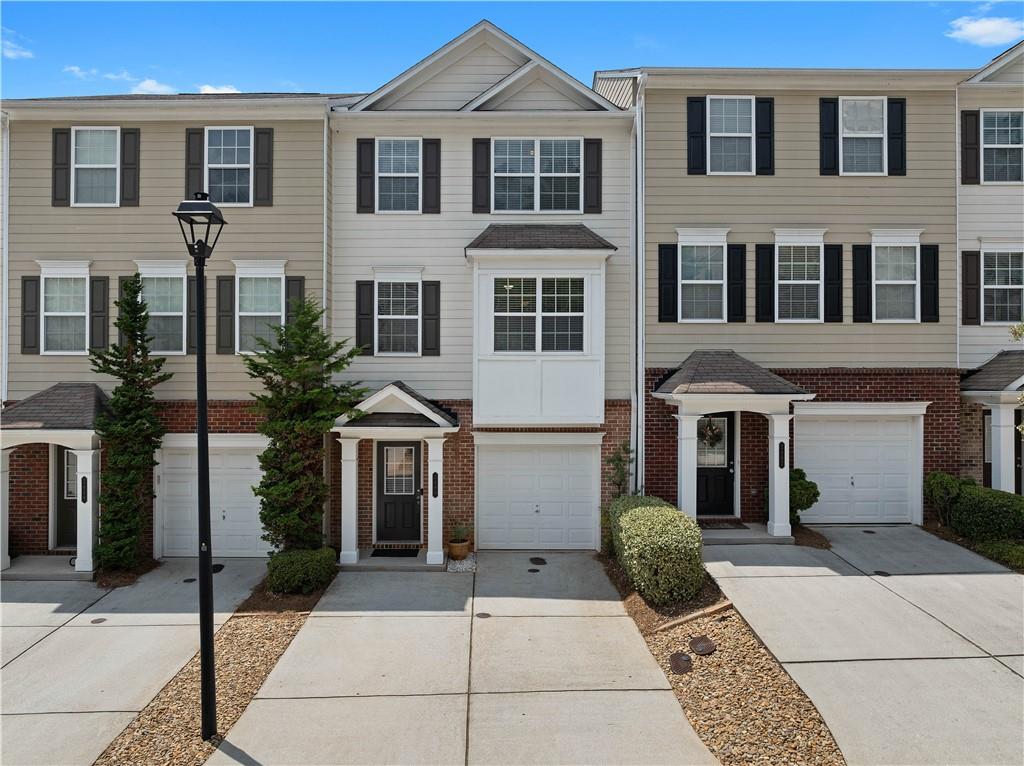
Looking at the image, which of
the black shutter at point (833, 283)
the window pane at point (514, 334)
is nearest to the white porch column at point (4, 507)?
the window pane at point (514, 334)

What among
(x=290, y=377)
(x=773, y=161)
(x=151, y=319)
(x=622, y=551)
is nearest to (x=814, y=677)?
(x=622, y=551)

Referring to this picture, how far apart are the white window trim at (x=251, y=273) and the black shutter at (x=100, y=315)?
256cm

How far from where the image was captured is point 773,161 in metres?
11.9

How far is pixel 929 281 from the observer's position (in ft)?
39.4

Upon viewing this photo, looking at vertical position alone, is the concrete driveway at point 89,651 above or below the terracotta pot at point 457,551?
below

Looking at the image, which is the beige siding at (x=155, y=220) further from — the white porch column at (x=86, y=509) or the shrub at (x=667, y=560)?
the shrub at (x=667, y=560)

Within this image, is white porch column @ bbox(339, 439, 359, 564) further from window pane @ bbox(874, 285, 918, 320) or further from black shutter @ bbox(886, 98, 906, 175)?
black shutter @ bbox(886, 98, 906, 175)

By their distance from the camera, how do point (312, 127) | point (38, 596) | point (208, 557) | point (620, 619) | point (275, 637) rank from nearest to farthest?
1. point (208, 557)
2. point (275, 637)
3. point (620, 619)
4. point (38, 596)
5. point (312, 127)

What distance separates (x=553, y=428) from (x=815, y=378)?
554 cm

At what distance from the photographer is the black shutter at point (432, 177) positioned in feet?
39.5

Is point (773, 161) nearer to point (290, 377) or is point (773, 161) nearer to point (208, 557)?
point (290, 377)

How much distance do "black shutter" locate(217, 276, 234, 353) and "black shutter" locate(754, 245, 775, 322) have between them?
1075 centimetres

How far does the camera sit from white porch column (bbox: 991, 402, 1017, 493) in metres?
11.6

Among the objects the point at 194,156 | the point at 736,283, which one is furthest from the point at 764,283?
the point at 194,156
